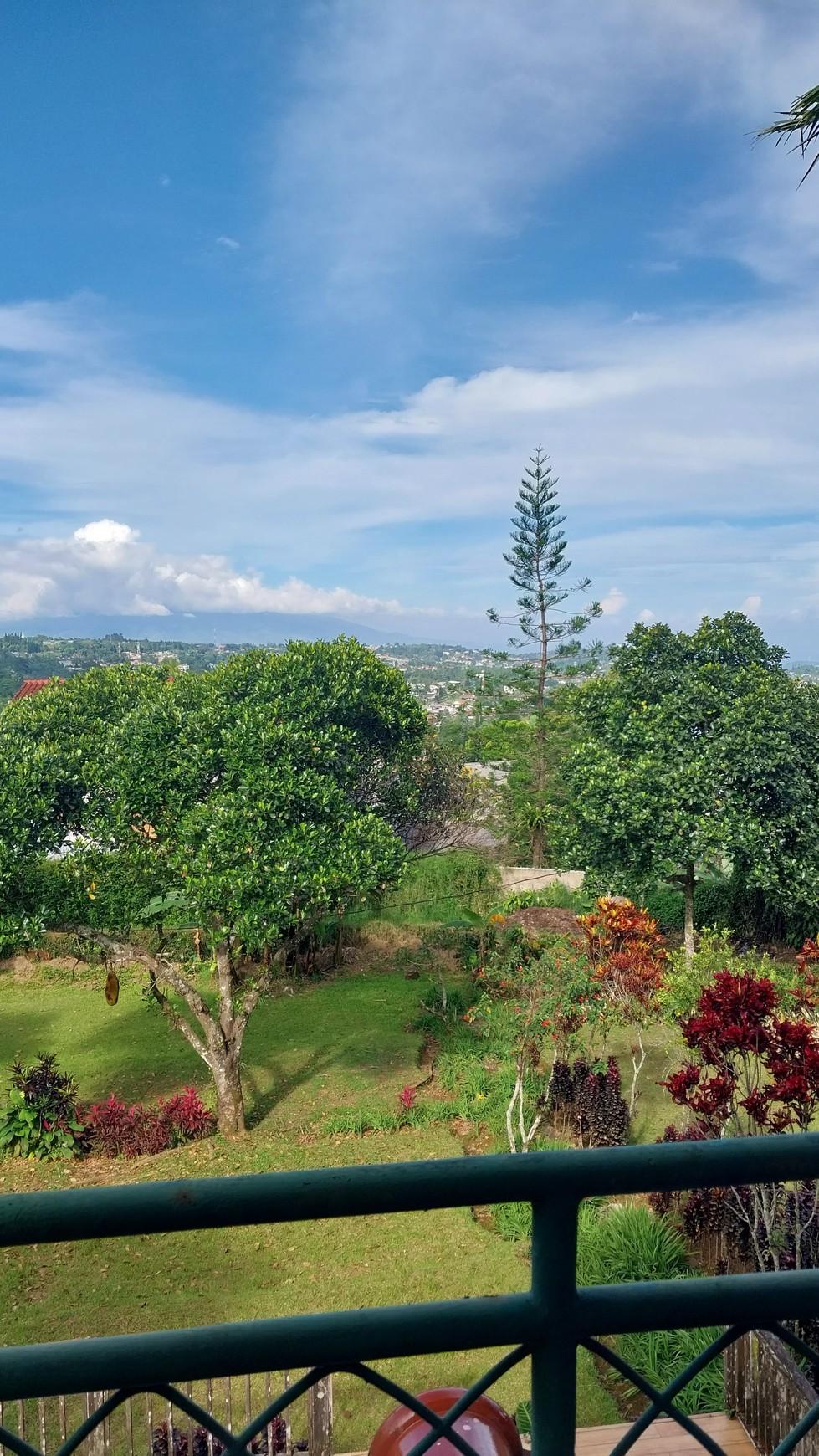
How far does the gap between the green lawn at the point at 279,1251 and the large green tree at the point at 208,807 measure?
0.84 meters

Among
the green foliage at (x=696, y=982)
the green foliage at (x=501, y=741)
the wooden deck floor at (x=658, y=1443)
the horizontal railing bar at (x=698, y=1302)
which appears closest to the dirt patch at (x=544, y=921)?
the green foliage at (x=696, y=982)

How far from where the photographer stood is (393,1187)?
2.38 feet

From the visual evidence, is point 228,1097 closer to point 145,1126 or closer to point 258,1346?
point 145,1126

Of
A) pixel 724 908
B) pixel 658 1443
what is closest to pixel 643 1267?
pixel 658 1443

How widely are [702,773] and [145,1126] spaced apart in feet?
21.9

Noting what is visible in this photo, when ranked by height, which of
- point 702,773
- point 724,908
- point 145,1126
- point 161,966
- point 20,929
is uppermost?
point 702,773

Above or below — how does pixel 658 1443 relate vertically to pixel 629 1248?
above

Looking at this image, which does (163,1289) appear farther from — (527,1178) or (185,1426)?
(527,1178)

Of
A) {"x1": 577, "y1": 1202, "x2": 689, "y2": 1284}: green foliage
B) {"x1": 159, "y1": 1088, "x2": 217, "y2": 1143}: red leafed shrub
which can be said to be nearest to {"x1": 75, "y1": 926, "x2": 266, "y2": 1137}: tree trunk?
{"x1": 159, "y1": 1088, "x2": 217, "y2": 1143}: red leafed shrub

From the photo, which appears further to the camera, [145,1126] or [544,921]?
[544,921]

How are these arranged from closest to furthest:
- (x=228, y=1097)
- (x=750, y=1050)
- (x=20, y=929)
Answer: (x=750, y=1050) → (x=20, y=929) → (x=228, y=1097)

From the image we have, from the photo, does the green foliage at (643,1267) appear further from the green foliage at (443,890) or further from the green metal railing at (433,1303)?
the green foliage at (443,890)

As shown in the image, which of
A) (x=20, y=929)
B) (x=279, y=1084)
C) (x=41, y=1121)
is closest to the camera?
(x=20, y=929)

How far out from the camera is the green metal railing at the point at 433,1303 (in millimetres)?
697
